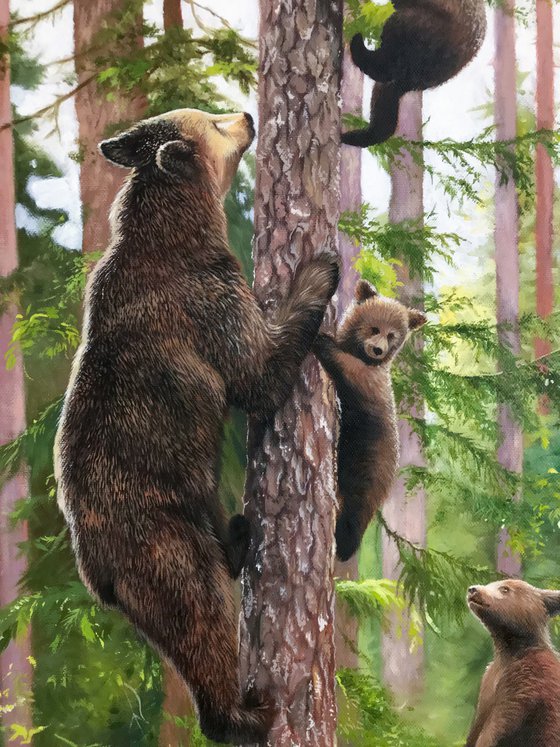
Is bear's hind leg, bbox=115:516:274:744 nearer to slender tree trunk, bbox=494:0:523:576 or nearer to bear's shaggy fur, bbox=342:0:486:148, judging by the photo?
slender tree trunk, bbox=494:0:523:576

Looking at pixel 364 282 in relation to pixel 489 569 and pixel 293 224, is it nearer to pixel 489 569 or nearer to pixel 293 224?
pixel 293 224

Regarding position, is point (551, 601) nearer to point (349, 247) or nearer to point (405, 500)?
point (405, 500)

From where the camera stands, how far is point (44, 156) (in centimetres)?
352

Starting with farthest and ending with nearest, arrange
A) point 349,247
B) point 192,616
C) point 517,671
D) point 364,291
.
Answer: point 349,247
point 364,291
point 517,671
point 192,616

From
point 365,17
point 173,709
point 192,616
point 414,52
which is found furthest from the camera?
point 173,709

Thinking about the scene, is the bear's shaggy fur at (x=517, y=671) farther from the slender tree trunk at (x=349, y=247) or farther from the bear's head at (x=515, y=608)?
the slender tree trunk at (x=349, y=247)

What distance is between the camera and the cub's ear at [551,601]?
10.6 feet

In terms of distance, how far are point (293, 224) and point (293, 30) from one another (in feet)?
2.02

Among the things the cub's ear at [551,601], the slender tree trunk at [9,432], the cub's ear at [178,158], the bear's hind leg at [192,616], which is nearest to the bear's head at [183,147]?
the cub's ear at [178,158]

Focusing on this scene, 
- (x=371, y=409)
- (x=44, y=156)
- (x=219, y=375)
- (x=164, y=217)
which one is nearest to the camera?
(x=219, y=375)

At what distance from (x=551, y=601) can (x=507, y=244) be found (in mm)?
A: 1526

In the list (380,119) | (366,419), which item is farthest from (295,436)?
(380,119)

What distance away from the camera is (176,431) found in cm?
255

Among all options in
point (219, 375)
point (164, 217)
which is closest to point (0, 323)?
point (164, 217)
